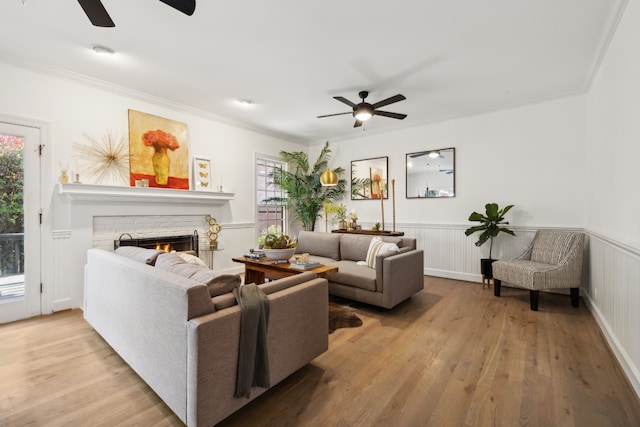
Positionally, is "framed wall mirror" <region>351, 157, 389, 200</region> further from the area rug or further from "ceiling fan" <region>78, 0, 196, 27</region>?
"ceiling fan" <region>78, 0, 196, 27</region>

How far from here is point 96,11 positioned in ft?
5.59

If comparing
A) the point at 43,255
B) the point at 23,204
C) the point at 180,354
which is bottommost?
the point at 180,354

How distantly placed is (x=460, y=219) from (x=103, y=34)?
5234mm

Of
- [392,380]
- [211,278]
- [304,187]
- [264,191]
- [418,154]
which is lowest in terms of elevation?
[392,380]

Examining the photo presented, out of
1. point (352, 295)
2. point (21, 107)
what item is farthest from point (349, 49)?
point (21, 107)

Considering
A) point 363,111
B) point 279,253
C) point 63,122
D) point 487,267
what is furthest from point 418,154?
point 63,122

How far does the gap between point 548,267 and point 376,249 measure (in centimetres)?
203

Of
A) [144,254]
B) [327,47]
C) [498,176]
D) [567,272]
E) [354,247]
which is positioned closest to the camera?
[144,254]

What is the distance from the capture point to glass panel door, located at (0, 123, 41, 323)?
3.04 m

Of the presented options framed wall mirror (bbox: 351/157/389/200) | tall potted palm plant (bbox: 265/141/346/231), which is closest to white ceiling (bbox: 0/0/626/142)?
framed wall mirror (bbox: 351/157/389/200)

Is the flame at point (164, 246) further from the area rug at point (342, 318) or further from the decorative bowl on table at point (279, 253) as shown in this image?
the area rug at point (342, 318)

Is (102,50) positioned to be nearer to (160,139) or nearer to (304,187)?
(160,139)

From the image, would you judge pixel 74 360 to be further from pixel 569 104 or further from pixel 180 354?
pixel 569 104

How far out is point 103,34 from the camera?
8.79ft
